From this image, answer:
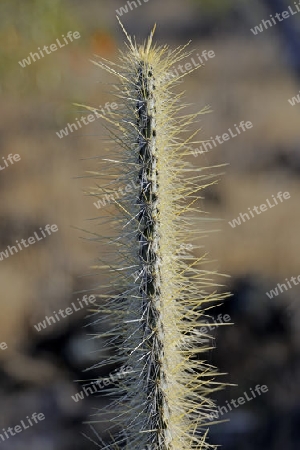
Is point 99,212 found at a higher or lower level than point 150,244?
higher

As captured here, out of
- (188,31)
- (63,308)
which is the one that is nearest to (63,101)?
(188,31)

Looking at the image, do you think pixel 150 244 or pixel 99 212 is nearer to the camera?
pixel 150 244

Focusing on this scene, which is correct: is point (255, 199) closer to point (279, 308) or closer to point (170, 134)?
point (279, 308)

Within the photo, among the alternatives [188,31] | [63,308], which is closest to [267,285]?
[63,308]

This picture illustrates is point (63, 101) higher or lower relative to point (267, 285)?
higher

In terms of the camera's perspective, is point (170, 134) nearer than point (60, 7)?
Yes

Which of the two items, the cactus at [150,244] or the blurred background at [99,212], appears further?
the blurred background at [99,212]

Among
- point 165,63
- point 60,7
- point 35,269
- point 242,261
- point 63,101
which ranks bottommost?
point 242,261
